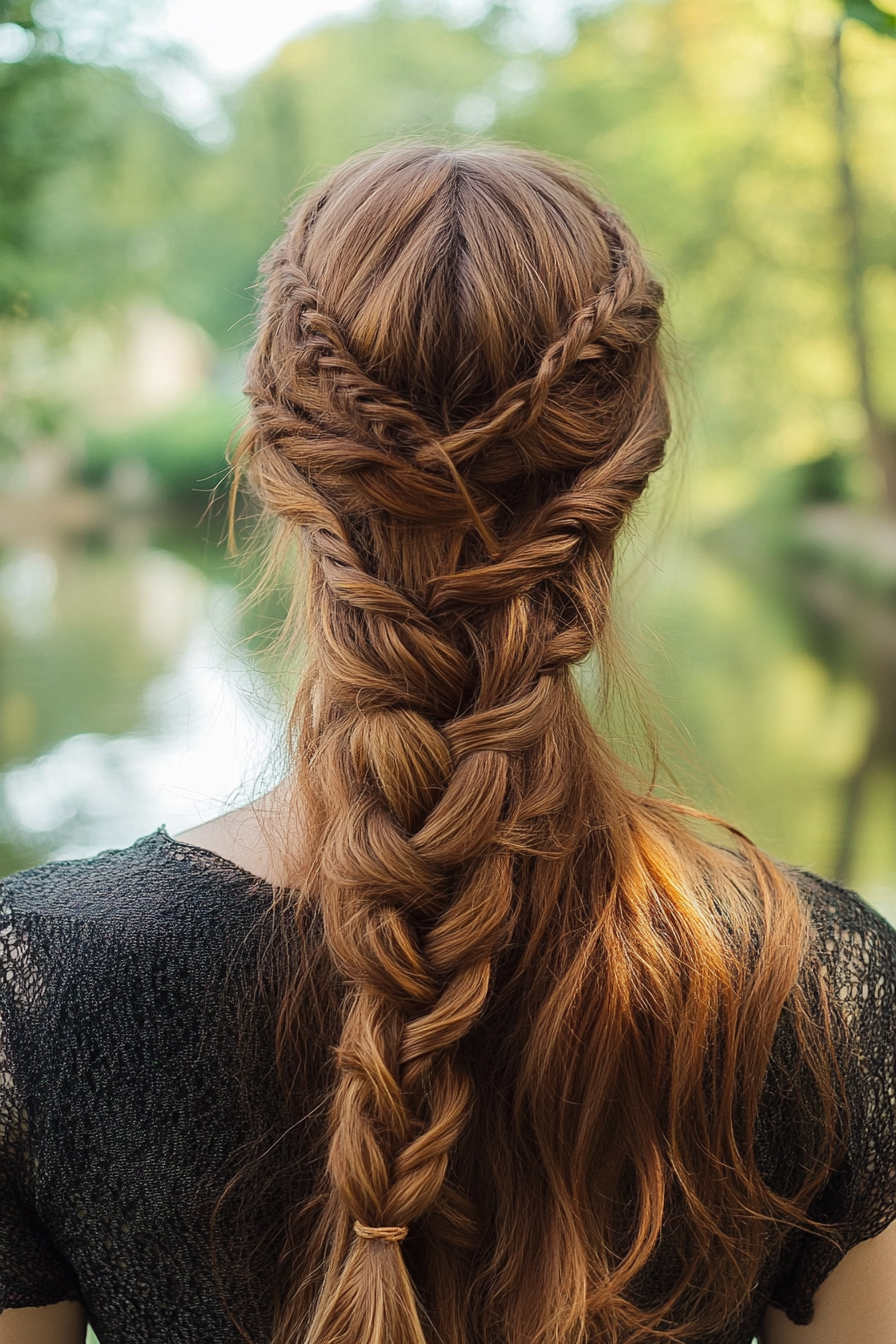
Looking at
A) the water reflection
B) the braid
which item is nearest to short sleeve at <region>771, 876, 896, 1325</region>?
the braid

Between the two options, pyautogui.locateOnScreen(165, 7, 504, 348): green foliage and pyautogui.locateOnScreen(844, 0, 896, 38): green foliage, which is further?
pyautogui.locateOnScreen(165, 7, 504, 348): green foliage

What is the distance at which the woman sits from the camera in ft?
2.25

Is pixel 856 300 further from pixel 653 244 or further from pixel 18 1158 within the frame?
pixel 18 1158

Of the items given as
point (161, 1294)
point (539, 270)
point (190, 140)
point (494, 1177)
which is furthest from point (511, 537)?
point (190, 140)

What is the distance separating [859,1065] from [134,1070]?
0.50m

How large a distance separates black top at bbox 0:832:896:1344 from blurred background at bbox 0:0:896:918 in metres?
3.62

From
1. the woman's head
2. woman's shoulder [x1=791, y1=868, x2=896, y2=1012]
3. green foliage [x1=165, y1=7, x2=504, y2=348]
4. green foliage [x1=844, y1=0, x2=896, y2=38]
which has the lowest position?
woman's shoulder [x1=791, y1=868, x2=896, y2=1012]

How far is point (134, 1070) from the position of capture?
716mm

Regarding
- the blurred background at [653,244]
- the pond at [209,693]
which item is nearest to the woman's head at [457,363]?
the pond at [209,693]

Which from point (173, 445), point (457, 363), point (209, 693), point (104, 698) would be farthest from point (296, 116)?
point (457, 363)

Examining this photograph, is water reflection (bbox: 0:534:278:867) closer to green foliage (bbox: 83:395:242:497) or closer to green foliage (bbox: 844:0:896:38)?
green foliage (bbox: 83:395:242:497)

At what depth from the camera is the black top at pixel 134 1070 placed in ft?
2.34

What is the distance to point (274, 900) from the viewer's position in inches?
28.5

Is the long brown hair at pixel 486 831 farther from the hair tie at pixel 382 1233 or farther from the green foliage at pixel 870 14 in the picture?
the green foliage at pixel 870 14
